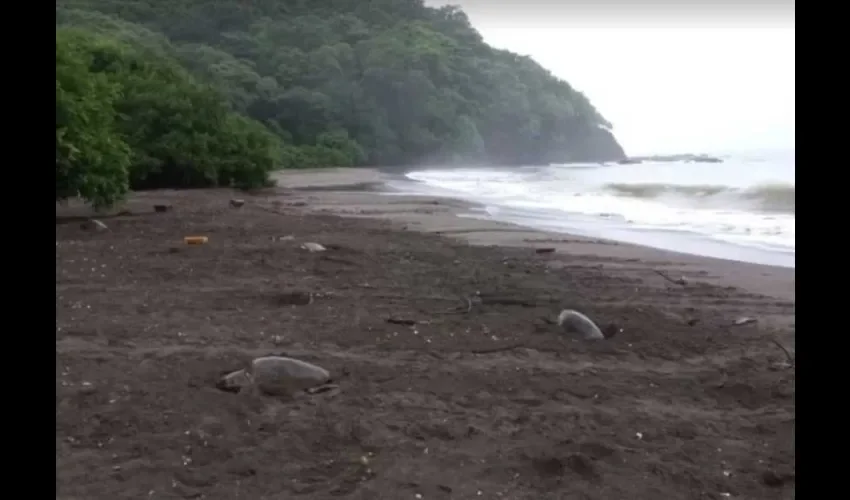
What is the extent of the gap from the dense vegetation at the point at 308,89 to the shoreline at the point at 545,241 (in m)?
3.47

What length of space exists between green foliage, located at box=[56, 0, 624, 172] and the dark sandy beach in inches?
1284

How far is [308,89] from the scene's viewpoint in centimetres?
4831

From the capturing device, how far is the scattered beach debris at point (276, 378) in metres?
4.08

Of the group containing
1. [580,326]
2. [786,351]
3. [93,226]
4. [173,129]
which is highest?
[173,129]

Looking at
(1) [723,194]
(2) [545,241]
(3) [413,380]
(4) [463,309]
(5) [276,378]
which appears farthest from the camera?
(1) [723,194]

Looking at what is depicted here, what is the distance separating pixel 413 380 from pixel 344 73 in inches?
1887

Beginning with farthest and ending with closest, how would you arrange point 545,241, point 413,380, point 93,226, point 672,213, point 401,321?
1. point 672,213
2. point 545,241
3. point 93,226
4. point 401,321
5. point 413,380

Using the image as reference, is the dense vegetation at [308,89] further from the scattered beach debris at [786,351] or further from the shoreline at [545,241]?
the scattered beach debris at [786,351]

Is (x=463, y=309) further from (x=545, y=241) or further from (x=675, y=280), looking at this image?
(x=545, y=241)

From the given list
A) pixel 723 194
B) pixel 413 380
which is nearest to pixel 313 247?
pixel 413 380

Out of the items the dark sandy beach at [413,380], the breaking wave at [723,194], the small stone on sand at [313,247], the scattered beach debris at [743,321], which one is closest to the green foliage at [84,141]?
the dark sandy beach at [413,380]

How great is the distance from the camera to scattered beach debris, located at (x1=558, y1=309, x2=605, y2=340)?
540 cm

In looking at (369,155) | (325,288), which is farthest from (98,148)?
(369,155)
